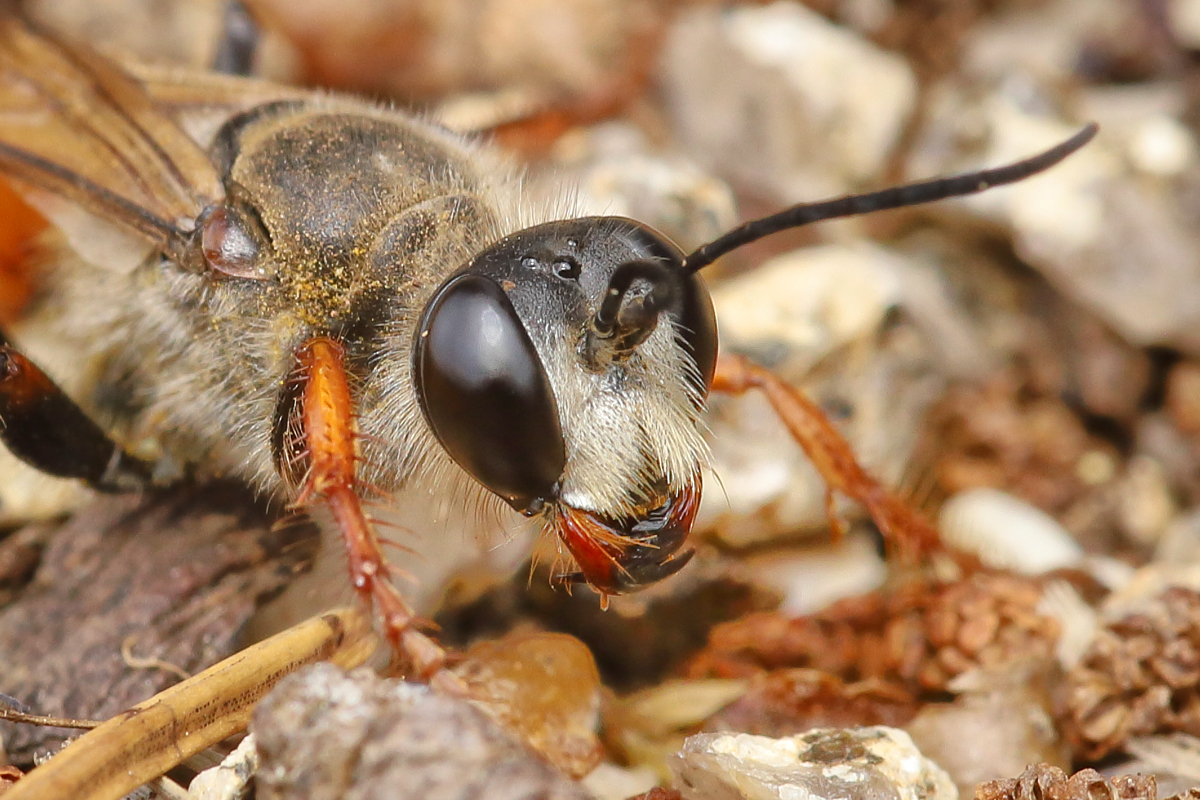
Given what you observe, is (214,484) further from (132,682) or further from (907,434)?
(907,434)

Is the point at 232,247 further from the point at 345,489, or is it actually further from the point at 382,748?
the point at 382,748

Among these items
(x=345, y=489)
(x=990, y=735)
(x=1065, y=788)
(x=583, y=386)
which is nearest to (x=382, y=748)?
(x=345, y=489)

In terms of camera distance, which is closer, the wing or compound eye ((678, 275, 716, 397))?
compound eye ((678, 275, 716, 397))

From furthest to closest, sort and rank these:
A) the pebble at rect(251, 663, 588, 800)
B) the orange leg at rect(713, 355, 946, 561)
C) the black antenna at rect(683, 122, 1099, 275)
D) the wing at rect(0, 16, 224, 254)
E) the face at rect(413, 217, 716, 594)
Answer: the orange leg at rect(713, 355, 946, 561), the wing at rect(0, 16, 224, 254), the face at rect(413, 217, 716, 594), the black antenna at rect(683, 122, 1099, 275), the pebble at rect(251, 663, 588, 800)

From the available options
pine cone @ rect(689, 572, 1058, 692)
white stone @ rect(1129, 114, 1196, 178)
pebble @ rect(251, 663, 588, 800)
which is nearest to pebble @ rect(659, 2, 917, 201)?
white stone @ rect(1129, 114, 1196, 178)

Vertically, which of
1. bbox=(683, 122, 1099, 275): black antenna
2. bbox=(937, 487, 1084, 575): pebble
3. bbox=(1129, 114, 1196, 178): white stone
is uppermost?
bbox=(1129, 114, 1196, 178): white stone

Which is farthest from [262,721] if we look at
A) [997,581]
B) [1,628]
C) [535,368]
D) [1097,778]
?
[997,581]

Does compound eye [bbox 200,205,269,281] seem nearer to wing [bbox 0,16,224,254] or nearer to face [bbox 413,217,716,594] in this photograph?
wing [bbox 0,16,224,254]
